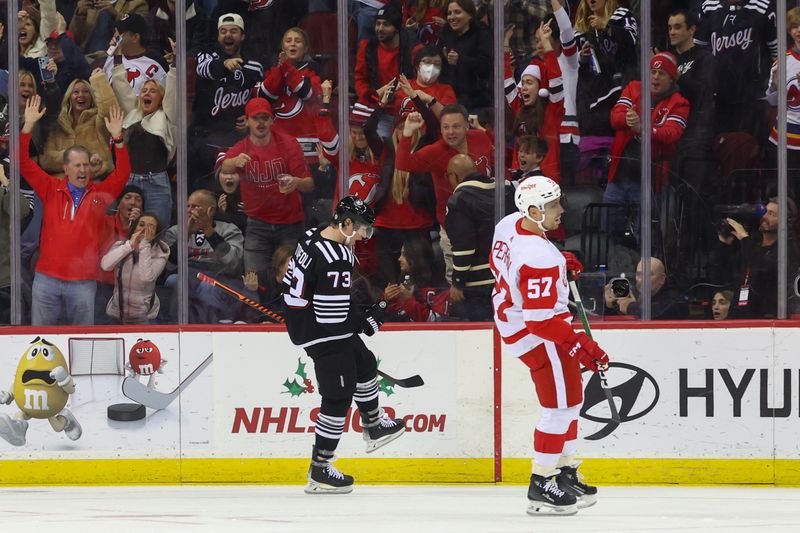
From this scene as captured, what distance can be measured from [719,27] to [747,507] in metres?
3.35

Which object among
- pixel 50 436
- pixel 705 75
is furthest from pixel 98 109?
pixel 705 75

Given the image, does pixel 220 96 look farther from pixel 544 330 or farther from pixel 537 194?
pixel 544 330

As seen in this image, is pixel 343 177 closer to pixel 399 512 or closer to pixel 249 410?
pixel 249 410

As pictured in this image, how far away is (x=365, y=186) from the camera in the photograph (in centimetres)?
866

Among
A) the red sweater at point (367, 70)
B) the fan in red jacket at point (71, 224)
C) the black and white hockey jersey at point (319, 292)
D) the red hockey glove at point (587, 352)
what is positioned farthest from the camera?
the red sweater at point (367, 70)

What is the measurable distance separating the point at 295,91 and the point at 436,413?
2342 millimetres

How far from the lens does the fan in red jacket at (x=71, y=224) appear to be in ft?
27.8

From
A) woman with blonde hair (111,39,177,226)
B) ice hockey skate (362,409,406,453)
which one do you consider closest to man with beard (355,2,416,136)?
woman with blonde hair (111,39,177,226)

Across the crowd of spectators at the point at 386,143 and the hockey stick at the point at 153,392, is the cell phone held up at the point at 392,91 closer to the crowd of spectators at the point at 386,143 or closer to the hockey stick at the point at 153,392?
the crowd of spectators at the point at 386,143

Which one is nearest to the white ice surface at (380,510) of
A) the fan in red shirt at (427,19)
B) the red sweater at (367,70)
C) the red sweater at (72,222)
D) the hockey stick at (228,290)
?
the hockey stick at (228,290)

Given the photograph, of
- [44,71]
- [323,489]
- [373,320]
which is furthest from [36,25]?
[323,489]

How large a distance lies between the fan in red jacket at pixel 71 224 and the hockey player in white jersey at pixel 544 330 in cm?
331

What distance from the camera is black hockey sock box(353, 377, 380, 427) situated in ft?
23.5

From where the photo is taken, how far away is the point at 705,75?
27.8ft
